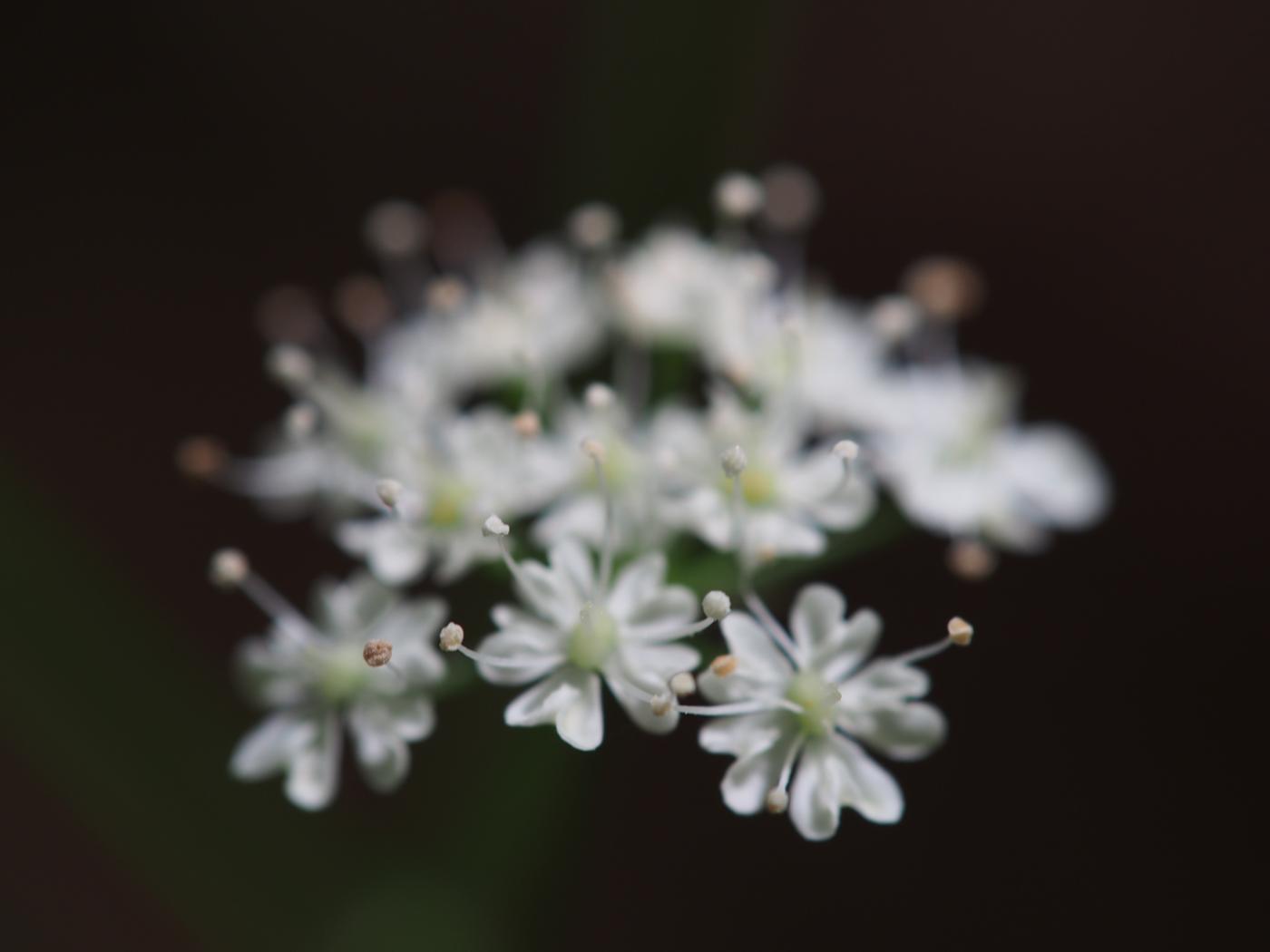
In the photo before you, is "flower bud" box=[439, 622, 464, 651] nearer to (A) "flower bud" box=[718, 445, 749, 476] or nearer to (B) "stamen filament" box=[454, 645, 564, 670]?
(B) "stamen filament" box=[454, 645, 564, 670]

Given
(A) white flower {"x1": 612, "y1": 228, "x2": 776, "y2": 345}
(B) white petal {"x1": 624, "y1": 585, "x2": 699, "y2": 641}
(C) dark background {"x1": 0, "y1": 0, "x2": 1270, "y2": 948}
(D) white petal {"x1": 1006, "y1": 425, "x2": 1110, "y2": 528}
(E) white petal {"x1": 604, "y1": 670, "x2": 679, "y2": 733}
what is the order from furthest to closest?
(C) dark background {"x1": 0, "y1": 0, "x2": 1270, "y2": 948}, (D) white petal {"x1": 1006, "y1": 425, "x2": 1110, "y2": 528}, (A) white flower {"x1": 612, "y1": 228, "x2": 776, "y2": 345}, (B) white petal {"x1": 624, "y1": 585, "x2": 699, "y2": 641}, (E) white petal {"x1": 604, "y1": 670, "x2": 679, "y2": 733}

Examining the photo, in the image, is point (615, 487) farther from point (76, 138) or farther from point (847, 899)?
point (76, 138)

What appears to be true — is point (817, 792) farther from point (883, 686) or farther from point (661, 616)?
point (661, 616)

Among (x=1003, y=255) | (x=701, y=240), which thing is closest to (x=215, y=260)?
(x=701, y=240)

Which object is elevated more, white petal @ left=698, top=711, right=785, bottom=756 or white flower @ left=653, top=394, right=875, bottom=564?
white flower @ left=653, top=394, right=875, bottom=564

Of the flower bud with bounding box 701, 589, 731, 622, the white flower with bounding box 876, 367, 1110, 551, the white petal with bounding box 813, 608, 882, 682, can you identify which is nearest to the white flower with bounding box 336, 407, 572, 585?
the flower bud with bounding box 701, 589, 731, 622

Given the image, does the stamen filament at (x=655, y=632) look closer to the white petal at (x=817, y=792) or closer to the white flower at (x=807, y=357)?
the white petal at (x=817, y=792)

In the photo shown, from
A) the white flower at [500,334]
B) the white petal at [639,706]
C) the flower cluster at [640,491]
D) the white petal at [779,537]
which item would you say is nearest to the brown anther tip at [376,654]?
the flower cluster at [640,491]

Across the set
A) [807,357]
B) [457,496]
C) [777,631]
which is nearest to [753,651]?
[777,631]

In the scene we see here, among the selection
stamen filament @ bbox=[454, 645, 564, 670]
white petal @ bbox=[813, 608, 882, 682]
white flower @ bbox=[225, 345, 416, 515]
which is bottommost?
stamen filament @ bbox=[454, 645, 564, 670]
